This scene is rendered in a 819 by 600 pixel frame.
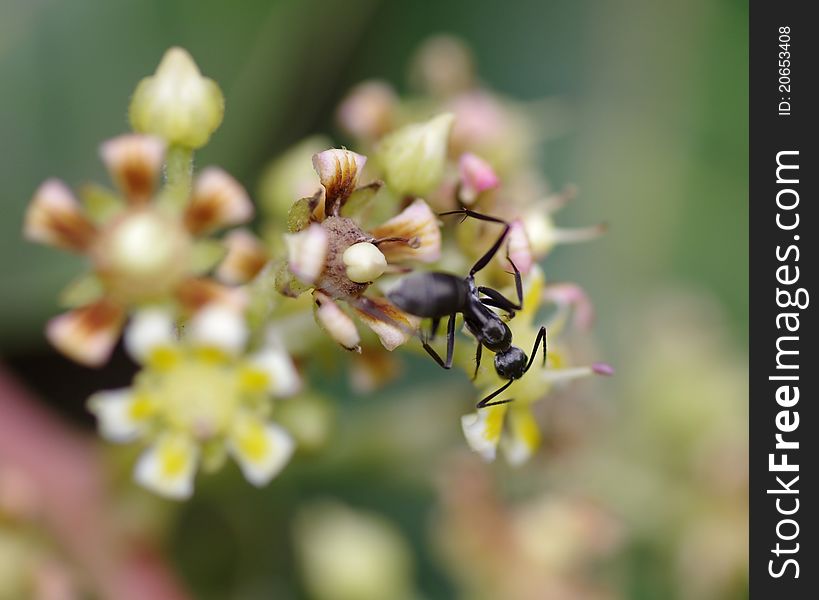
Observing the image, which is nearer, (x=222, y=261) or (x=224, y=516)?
(x=222, y=261)

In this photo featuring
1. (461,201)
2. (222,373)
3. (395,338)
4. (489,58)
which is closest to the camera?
(395,338)

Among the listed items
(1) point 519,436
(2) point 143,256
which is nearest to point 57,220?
(2) point 143,256

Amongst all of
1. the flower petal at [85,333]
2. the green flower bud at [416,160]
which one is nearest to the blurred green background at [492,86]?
the flower petal at [85,333]

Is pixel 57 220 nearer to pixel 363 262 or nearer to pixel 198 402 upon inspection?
pixel 198 402

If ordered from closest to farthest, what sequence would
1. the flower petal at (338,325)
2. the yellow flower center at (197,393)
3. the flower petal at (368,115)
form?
the flower petal at (338,325) < the yellow flower center at (197,393) < the flower petal at (368,115)

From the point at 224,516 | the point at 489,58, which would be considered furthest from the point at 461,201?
the point at 489,58

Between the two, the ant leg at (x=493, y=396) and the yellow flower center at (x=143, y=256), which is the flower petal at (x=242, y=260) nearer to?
the yellow flower center at (x=143, y=256)
